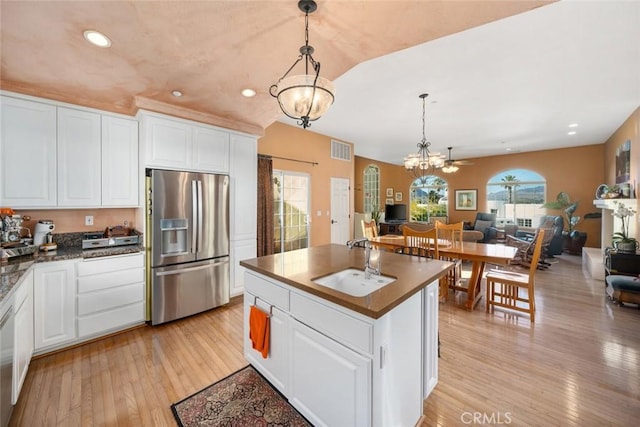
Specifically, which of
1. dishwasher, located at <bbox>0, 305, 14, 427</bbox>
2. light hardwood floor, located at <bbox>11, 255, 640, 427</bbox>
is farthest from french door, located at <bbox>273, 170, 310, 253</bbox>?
dishwasher, located at <bbox>0, 305, 14, 427</bbox>

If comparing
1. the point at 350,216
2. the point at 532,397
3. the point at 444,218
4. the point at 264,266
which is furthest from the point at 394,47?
the point at 444,218

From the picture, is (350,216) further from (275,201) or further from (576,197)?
(576,197)

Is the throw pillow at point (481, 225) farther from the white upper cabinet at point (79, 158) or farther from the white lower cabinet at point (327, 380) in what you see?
the white upper cabinet at point (79, 158)

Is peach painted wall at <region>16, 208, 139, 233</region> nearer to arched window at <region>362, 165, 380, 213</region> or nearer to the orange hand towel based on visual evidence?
the orange hand towel

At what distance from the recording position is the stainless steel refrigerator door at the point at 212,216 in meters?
3.10

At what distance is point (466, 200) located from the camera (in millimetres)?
8539

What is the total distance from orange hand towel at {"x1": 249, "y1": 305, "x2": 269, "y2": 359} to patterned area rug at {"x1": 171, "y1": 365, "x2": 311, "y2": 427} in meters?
0.29

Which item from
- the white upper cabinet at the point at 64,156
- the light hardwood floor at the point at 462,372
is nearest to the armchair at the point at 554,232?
the light hardwood floor at the point at 462,372

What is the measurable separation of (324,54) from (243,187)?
2.20 m

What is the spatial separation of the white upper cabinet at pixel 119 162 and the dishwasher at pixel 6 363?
1588 millimetres

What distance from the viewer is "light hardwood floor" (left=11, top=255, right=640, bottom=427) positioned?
1.66 m

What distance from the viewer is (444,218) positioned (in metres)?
8.81

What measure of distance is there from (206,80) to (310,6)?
1413mm

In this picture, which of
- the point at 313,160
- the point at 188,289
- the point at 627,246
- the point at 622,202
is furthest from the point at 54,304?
the point at 622,202
